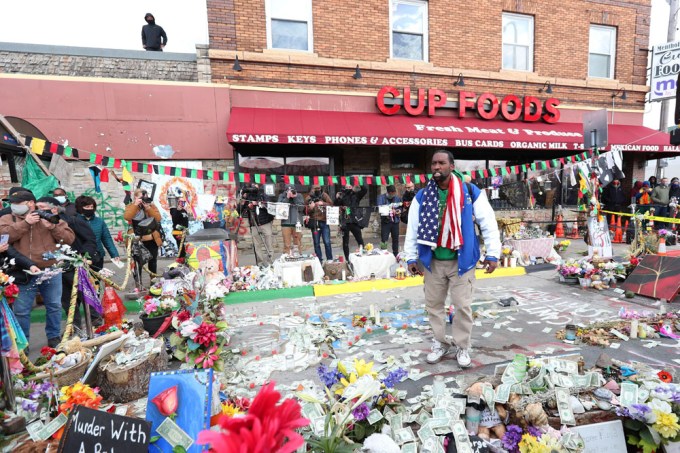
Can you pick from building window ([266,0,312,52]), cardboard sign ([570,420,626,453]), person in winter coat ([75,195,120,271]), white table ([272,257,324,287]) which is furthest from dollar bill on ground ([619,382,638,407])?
building window ([266,0,312,52])

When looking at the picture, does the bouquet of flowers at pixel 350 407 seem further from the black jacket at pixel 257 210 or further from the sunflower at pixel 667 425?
the black jacket at pixel 257 210

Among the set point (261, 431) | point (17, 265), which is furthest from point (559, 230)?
point (17, 265)

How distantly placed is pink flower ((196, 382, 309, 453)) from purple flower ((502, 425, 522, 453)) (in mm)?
1757

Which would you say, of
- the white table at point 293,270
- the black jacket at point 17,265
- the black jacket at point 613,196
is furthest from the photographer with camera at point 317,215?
the black jacket at point 613,196

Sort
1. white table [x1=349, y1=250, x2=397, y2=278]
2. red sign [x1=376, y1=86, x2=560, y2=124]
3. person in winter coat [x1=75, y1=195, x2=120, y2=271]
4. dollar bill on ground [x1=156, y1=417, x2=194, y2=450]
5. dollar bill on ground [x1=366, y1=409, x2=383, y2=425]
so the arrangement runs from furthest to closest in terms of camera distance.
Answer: red sign [x1=376, y1=86, x2=560, y2=124], white table [x1=349, y1=250, x2=397, y2=278], person in winter coat [x1=75, y1=195, x2=120, y2=271], dollar bill on ground [x1=366, y1=409, x2=383, y2=425], dollar bill on ground [x1=156, y1=417, x2=194, y2=450]

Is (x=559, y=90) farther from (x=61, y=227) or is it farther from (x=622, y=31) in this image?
(x=61, y=227)

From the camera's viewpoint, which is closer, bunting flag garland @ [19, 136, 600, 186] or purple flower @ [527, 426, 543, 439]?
purple flower @ [527, 426, 543, 439]

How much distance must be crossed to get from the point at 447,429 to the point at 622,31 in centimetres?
1683

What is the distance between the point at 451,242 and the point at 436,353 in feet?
4.13

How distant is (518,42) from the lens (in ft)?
39.9

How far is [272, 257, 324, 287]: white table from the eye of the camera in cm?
684

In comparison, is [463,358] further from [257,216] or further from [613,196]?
[613,196]

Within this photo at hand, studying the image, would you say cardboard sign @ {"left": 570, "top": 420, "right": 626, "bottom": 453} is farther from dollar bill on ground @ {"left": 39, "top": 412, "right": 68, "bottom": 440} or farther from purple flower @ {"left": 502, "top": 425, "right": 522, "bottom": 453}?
dollar bill on ground @ {"left": 39, "top": 412, "right": 68, "bottom": 440}

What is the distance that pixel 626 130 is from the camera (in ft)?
41.1
